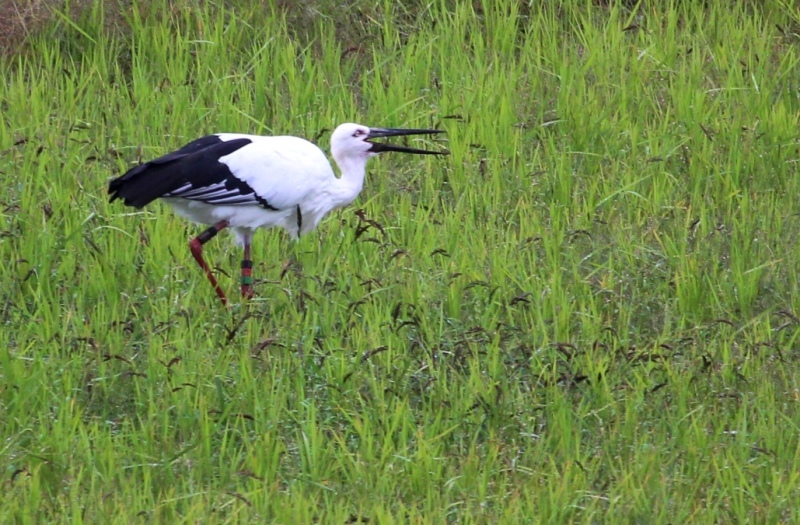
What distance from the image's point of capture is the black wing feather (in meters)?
5.67

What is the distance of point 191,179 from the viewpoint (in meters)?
5.84

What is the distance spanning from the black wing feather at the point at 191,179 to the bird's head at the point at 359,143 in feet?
1.55

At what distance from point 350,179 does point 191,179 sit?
2.91 feet

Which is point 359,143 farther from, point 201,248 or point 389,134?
point 201,248

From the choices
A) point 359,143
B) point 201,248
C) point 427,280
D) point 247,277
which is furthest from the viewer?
point 359,143

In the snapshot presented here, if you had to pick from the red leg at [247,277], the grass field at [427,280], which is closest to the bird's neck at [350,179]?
the grass field at [427,280]

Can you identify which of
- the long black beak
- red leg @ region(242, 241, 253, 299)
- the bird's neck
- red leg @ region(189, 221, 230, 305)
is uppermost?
the long black beak

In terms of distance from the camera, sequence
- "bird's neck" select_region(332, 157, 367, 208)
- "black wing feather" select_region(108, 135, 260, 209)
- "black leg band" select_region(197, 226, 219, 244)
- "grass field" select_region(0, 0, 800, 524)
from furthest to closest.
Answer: "bird's neck" select_region(332, 157, 367, 208) < "black leg band" select_region(197, 226, 219, 244) < "black wing feather" select_region(108, 135, 260, 209) < "grass field" select_region(0, 0, 800, 524)

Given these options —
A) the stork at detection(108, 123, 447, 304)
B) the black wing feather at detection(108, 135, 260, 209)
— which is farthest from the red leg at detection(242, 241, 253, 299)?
the black wing feather at detection(108, 135, 260, 209)

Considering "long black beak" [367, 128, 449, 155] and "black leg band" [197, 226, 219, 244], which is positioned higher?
"long black beak" [367, 128, 449, 155]

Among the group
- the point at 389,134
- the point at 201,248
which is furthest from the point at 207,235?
the point at 389,134

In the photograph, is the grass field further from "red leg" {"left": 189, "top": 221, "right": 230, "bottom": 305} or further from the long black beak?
the long black beak

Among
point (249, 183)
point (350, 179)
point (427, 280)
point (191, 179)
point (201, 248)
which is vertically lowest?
point (427, 280)

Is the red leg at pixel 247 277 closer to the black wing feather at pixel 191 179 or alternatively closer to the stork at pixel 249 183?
the stork at pixel 249 183
